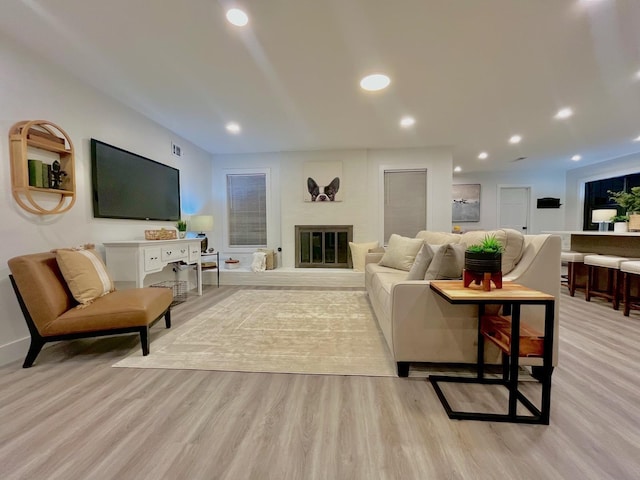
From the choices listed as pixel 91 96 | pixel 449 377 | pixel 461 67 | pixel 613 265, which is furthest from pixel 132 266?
pixel 613 265

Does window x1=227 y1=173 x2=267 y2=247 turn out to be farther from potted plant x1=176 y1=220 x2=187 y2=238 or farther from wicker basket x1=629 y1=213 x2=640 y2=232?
wicker basket x1=629 y1=213 x2=640 y2=232

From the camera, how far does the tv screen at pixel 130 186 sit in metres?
2.82

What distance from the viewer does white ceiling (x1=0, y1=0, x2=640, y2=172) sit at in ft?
5.94

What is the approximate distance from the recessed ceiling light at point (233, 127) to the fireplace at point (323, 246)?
203 centimetres

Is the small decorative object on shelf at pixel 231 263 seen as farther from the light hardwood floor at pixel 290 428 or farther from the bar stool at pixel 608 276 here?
the bar stool at pixel 608 276

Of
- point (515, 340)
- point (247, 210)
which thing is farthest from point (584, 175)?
point (247, 210)

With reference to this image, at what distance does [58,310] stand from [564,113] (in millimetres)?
5769

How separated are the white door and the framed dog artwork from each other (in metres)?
5.03

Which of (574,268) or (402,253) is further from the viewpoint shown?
(574,268)

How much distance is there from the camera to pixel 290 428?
134 centimetres

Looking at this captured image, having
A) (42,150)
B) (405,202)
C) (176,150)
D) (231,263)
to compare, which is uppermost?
(176,150)

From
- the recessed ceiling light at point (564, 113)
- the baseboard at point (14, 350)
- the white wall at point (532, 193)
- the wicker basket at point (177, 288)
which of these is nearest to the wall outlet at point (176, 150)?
the wicker basket at point (177, 288)

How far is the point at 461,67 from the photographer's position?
8.00 feet

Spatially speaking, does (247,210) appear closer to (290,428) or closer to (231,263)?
(231,263)
